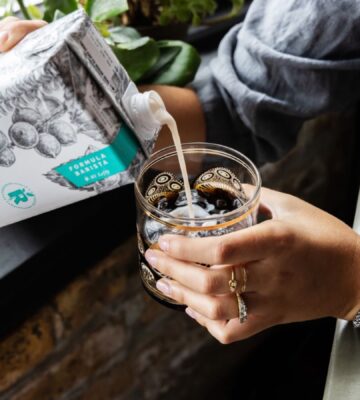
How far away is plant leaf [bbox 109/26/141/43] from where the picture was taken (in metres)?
0.69

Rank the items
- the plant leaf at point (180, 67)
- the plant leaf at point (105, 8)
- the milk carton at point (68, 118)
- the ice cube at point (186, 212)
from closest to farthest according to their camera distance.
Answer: the milk carton at point (68, 118) < the ice cube at point (186, 212) < the plant leaf at point (105, 8) < the plant leaf at point (180, 67)

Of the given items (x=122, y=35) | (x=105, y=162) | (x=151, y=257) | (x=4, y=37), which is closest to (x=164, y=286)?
(x=151, y=257)

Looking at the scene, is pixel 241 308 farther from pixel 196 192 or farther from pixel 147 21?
pixel 147 21

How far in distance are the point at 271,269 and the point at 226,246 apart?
8cm

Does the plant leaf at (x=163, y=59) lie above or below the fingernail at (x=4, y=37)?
below

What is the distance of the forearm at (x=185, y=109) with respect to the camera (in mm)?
679

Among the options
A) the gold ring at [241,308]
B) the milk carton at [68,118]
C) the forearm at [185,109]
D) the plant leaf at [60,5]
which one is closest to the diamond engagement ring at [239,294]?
the gold ring at [241,308]

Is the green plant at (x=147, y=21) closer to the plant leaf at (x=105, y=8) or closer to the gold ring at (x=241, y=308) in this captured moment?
the plant leaf at (x=105, y=8)

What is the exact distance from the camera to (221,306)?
1.56 feet

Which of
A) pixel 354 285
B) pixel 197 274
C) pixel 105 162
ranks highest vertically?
pixel 105 162

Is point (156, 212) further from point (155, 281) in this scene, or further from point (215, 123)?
point (215, 123)

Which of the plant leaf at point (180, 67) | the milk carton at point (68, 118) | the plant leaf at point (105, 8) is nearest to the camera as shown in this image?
the milk carton at point (68, 118)

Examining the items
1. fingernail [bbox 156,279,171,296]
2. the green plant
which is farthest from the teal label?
the green plant

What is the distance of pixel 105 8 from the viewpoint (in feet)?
2.04
